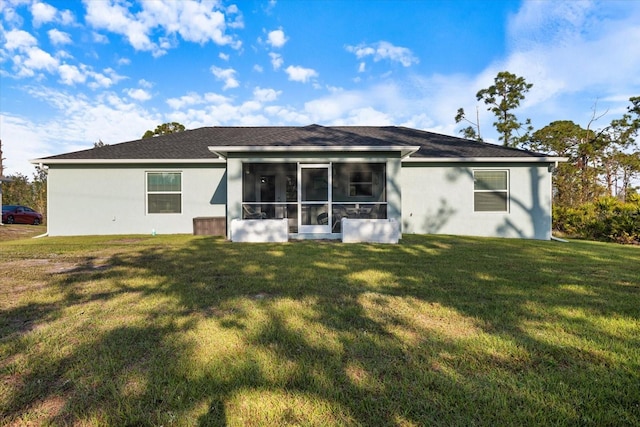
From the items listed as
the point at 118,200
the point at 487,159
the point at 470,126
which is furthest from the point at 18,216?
the point at 470,126

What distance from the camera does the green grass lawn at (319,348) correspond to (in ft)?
5.77

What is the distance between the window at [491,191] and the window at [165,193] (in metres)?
10.7

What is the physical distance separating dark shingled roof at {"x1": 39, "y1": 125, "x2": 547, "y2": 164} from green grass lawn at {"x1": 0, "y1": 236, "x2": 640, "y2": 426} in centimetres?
588

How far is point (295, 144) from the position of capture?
960 cm

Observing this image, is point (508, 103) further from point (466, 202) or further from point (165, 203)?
point (165, 203)

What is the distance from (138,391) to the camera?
Answer: 6.32 feet

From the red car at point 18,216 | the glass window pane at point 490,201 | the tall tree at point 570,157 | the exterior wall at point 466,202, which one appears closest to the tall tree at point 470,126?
the tall tree at point 570,157

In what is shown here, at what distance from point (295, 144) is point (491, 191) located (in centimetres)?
706

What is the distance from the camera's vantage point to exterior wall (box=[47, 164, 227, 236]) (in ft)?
36.8

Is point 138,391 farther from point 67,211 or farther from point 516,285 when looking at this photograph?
point 67,211

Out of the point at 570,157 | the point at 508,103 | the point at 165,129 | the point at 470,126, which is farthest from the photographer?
the point at 165,129

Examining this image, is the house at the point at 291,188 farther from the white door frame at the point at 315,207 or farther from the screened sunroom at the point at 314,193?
the white door frame at the point at 315,207

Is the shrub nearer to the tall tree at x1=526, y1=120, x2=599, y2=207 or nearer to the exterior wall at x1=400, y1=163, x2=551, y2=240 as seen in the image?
the exterior wall at x1=400, y1=163, x2=551, y2=240

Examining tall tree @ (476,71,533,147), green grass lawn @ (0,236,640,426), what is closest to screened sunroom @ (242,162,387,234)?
green grass lawn @ (0,236,640,426)
